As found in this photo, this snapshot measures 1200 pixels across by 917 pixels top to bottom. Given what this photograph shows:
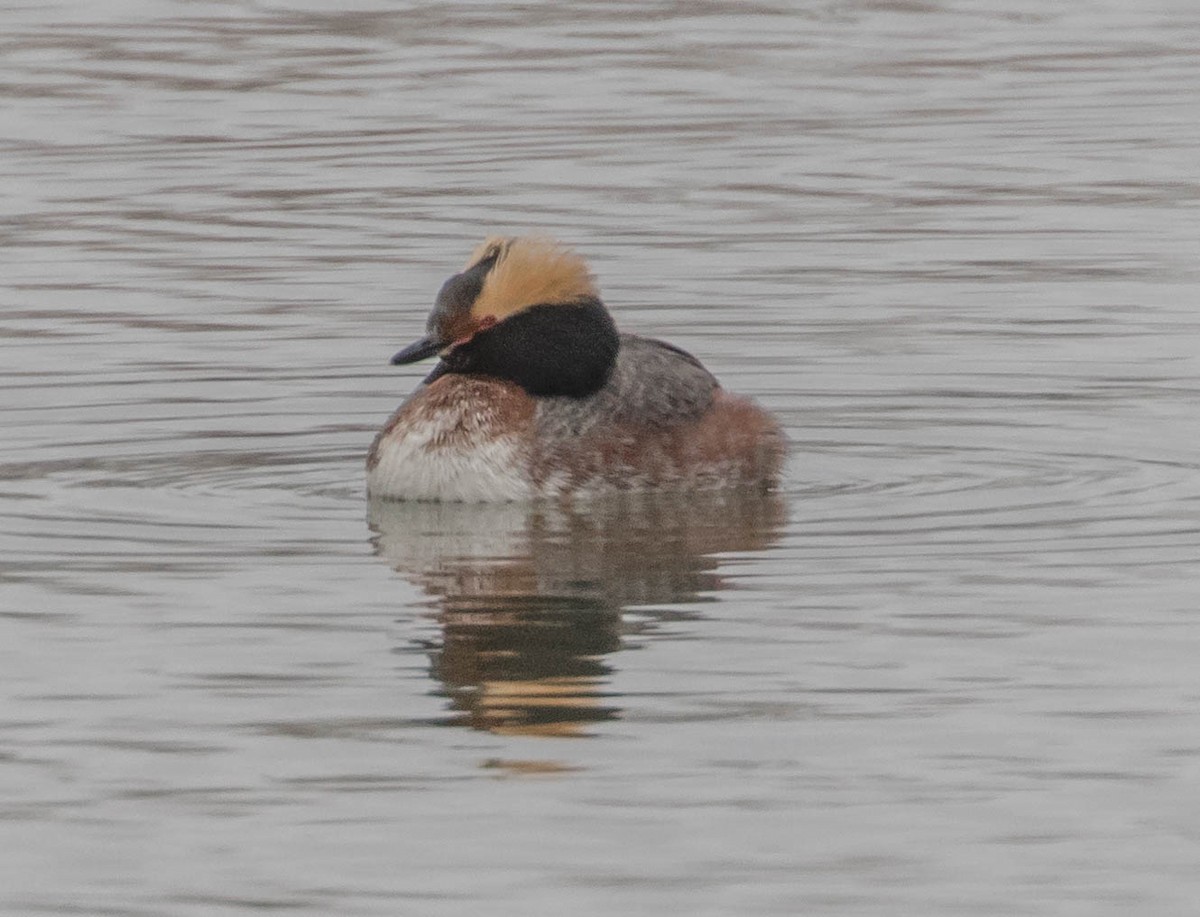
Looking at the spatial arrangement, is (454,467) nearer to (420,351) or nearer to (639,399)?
(420,351)

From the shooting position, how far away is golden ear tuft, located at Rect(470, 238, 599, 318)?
13.4m

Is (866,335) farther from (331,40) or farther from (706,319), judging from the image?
(331,40)

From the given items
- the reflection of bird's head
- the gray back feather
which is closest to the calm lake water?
the gray back feather

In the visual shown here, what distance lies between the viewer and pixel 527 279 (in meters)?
13.4

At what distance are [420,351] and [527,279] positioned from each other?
1.69 feet

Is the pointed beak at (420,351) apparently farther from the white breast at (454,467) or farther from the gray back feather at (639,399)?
the gray back feather at (639,399)

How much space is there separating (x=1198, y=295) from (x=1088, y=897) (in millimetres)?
10117

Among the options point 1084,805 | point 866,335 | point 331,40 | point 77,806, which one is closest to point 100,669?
point 77,806

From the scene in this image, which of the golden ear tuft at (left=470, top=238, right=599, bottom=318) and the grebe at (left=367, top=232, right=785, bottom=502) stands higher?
the golden ear tuft at (left=470, top=238, right=599, bottom=318)

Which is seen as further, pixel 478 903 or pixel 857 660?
pixel 857 660

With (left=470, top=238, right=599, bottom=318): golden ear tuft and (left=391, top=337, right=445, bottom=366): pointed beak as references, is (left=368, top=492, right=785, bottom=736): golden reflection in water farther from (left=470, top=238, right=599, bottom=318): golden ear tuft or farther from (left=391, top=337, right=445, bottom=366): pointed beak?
(left=470, top=238, right=599, bottom=318): golden ear tuft

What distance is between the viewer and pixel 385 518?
13.0 metres

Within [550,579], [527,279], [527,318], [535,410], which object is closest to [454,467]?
[535,410]

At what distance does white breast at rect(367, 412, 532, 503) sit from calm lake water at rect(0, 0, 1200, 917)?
0.14 m
